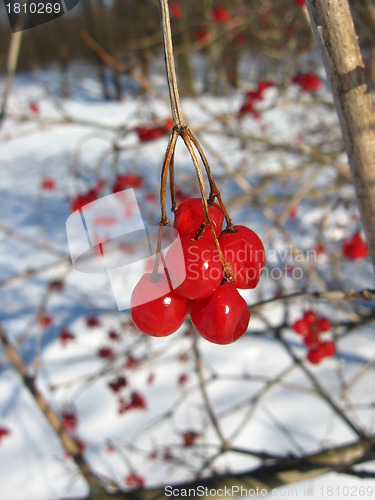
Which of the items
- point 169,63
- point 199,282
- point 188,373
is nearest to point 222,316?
point 199,282

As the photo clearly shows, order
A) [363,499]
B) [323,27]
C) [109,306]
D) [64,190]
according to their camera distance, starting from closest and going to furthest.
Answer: [323,27] < [363,499] < [109,306] < [64,190]

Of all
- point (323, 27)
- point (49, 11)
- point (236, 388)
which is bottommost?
point (236, 388)

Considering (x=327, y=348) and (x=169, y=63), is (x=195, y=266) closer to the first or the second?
(x=169, y=63)

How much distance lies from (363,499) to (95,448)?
1.36 m

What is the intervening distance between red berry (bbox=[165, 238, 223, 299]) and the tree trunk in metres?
0.25

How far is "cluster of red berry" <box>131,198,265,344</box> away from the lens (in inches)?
18.6

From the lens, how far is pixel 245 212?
4.62 metres

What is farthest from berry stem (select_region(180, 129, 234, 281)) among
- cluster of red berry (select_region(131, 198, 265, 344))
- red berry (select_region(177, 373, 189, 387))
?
red berry (select_region(177, 373, 189, 387))

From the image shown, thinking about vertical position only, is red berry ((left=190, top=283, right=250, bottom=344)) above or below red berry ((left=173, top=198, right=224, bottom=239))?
below

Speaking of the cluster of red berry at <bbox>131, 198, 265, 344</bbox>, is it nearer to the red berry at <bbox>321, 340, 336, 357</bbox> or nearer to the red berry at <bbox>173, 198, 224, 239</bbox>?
the red berry at <bbox>173, 198, 224, 239</bbox>

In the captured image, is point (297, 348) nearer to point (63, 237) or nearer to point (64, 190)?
point (63, 237)

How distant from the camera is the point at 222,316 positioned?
492mm

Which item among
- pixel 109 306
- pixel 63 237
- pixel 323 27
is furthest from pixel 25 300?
pixel 323 27

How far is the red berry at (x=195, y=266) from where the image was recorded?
47 cm
